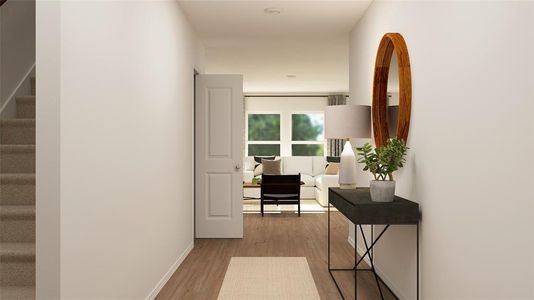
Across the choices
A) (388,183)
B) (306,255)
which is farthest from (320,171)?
Answer: (388,183)

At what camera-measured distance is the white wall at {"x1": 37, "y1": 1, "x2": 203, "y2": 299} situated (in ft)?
6.33

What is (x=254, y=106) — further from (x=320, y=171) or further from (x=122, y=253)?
(x=122, y=253)

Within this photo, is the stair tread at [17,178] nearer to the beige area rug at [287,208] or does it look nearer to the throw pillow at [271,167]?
the beige area rug at [287,208]

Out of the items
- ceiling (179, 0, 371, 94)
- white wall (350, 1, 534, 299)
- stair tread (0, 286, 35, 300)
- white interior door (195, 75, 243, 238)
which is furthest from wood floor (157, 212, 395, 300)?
ceiling (179, 0, 371, 94)

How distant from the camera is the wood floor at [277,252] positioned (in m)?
3.50

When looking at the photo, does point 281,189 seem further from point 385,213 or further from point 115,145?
point 115,145

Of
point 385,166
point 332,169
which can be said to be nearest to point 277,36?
point 385,166

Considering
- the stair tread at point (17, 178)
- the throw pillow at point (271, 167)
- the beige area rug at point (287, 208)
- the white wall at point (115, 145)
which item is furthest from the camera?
the throw pillow at point (271, 167)

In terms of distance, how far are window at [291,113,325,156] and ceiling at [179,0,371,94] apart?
2.41 metres

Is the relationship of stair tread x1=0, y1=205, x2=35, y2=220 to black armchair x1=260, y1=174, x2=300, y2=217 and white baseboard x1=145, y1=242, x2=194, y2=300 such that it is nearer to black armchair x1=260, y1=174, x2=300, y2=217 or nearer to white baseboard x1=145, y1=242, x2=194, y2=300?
white baseboard x1=145, y1=242, x2=194, y2=300

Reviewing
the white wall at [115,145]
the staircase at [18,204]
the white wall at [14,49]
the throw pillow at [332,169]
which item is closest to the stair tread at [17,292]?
the staircase at [18,204]

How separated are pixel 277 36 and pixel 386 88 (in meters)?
2.15

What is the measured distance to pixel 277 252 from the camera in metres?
4.86

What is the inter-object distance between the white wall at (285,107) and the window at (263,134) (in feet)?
0.48
